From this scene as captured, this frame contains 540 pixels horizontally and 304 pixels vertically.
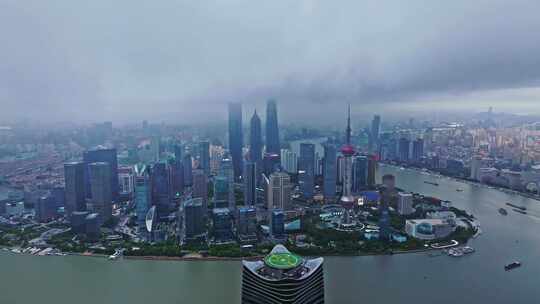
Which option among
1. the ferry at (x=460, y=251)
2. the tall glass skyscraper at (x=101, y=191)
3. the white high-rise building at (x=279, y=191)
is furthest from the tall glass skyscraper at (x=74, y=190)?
the ferry at (x=460, y=251)

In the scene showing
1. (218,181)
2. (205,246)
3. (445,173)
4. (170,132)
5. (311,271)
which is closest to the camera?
(311,271)

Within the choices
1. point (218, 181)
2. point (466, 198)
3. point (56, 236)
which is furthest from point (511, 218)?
point (56, 236)

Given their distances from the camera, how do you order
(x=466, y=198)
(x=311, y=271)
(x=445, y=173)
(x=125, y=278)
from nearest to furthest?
1. (x=311, y=271)
2. (x=125, y=278)
3. (x=466, y=198)
4. (x=445, y=173)

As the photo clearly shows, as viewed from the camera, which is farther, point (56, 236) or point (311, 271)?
point (56, 236)

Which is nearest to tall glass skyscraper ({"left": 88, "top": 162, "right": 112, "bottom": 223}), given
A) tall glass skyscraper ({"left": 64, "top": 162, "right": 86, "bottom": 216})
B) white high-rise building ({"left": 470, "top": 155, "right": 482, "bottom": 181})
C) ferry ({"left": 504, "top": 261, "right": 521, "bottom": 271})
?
tall glass skyscraper ({"left": 64, "top": 162, "right": 86, "bottom": 216})

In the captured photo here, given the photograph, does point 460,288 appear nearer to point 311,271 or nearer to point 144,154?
point 311,271

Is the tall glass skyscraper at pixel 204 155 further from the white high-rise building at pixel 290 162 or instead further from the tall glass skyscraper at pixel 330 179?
the tall glass skyscraper at pixel 330 179

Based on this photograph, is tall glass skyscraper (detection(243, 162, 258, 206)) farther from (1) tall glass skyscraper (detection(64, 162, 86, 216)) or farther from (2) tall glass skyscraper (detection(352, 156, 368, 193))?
(1) tall glass skyscraper (detection(64, 162, 86, 216))
